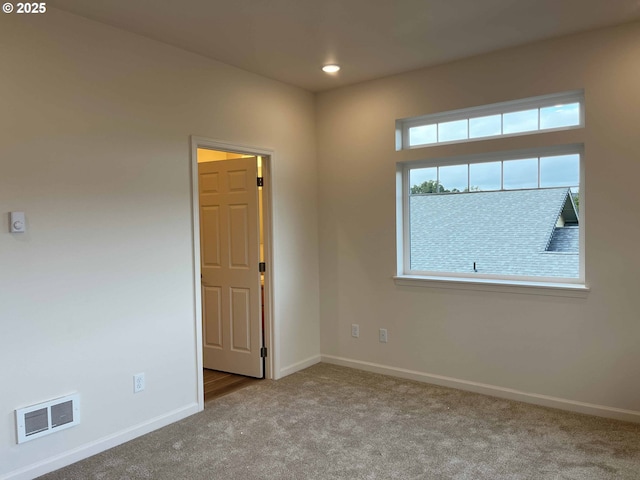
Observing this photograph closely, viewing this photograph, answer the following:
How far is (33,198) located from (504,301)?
3.25 m

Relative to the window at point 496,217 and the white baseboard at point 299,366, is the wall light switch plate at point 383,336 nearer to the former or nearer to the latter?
the window at point 496,217

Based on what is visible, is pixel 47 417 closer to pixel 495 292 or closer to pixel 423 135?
pixel 495 292

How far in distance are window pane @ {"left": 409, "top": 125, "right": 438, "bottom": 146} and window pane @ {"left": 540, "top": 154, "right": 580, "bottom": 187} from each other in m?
0.89

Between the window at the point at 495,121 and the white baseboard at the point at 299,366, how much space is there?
217cm

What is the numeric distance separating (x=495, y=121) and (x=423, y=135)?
2.02ft

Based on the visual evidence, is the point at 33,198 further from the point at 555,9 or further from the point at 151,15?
the point at 555,9

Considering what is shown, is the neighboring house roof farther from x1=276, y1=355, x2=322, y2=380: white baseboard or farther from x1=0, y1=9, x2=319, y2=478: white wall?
x1=0, y1=9, x2=319, y2=478: white wall

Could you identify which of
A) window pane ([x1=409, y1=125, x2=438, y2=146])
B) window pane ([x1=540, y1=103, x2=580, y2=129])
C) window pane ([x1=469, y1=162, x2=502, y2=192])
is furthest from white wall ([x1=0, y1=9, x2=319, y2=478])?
window pane ([x1=540, y1=103, x2=580, y2=129])

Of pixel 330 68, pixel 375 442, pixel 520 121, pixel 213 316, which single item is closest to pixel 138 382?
pixel 213 316

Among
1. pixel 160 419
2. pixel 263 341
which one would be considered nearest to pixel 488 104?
pixel 263 341

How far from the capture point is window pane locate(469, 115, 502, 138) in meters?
3.73

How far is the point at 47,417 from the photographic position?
264 centimetres

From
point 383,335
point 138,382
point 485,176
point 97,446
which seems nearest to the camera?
point 97,446

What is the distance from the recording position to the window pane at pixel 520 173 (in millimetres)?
3627
